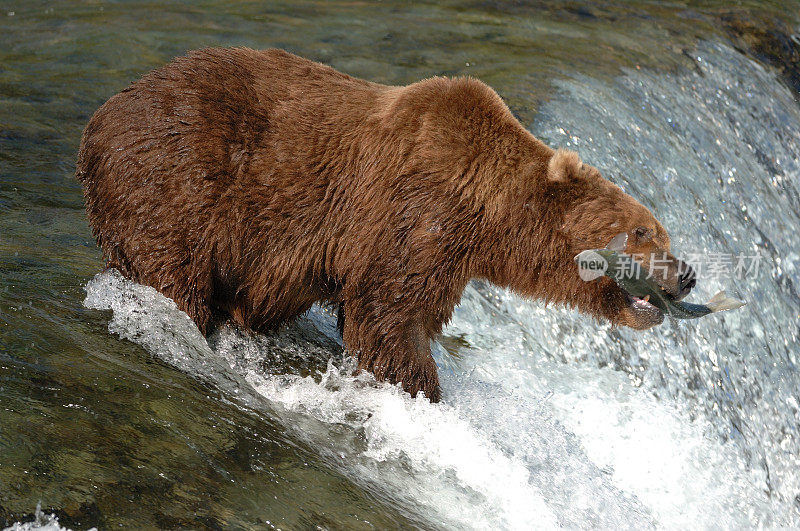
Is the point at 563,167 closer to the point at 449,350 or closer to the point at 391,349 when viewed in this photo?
the point at 391,349

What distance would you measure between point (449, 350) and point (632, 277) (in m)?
1.72

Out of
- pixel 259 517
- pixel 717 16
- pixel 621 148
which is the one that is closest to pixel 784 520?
pixel 621 148

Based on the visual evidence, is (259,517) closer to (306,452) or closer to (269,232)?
(306,452)

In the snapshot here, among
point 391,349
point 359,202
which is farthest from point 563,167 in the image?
point 391,349

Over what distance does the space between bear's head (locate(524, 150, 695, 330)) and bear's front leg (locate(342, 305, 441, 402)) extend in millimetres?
727

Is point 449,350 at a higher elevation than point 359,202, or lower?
lower

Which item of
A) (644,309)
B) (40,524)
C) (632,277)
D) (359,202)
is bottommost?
(40,524)

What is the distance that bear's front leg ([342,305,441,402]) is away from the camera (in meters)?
4.70

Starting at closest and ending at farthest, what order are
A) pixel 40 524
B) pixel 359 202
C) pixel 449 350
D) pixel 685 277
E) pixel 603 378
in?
pixel 40 524, pixel 685 277, pixel 359 202, pixel 449 350, pixel 603 378

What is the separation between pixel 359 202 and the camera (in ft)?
15.3

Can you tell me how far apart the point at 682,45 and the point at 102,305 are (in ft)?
25.7

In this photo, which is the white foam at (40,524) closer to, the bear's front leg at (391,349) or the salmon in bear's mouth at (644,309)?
the bear's front leg at (391,349)

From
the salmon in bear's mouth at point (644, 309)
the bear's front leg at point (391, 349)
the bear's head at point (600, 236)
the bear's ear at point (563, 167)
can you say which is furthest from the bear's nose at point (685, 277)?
the bear's front leg at point (391, 349)

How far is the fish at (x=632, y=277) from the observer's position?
4508mm
